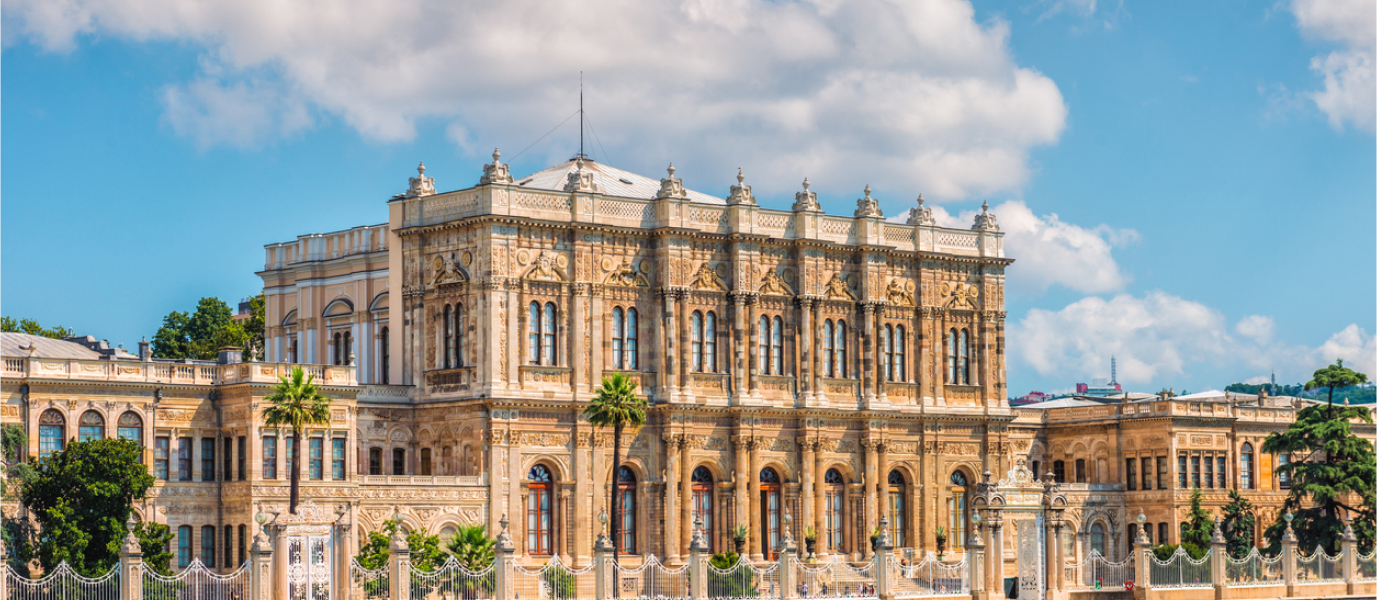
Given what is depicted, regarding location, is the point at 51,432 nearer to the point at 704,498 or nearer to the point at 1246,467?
the point at 704,498

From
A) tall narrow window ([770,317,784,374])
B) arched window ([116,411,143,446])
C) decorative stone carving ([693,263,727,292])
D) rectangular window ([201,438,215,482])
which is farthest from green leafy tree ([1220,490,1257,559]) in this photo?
arched window ([116,411,143,446])

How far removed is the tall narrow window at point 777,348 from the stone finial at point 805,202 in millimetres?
4090

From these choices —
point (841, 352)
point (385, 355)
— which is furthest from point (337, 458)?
point (841, 352)

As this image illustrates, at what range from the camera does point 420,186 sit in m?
72.1

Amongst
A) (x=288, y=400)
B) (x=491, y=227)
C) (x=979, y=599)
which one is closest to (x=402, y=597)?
(x=288, y=400)

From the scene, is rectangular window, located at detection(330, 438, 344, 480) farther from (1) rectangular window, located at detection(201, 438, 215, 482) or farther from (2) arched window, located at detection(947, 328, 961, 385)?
(2) arched window, located at detection(947, 328, 961, 385)

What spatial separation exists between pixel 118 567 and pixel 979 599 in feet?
75.4

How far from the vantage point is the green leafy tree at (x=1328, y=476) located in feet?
243

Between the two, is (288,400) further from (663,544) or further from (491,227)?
(663,544)

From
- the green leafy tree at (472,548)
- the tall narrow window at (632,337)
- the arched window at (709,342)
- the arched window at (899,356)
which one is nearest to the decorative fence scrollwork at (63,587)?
the green leafy tree at (472,548)

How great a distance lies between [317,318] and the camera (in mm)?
78438

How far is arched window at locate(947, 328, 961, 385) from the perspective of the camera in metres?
80.6

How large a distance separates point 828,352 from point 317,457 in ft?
68.9

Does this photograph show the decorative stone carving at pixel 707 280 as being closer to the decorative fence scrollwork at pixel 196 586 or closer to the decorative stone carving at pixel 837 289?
the decorative stone carving at pixel 837 289
